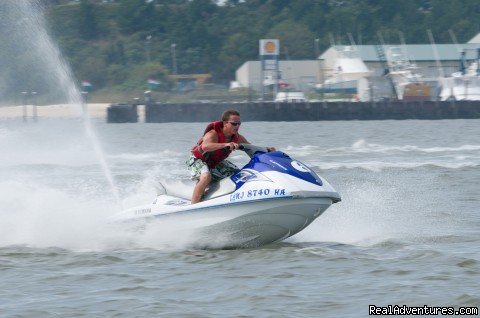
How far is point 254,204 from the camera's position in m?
11.8

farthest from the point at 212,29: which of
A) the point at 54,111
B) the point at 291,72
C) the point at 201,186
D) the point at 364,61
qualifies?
the point at 201,186

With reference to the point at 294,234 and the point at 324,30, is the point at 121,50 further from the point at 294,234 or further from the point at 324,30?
the point at 294,234

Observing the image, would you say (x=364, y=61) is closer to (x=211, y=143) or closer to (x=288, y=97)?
(x=288, y=97)

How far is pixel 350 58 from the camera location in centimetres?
Answer: 8388

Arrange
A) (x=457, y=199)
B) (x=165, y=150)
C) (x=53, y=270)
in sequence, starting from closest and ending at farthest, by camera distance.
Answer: (x=53, y=270) < (x=457, y=199) < (x=165, y=150)

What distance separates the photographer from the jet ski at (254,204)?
461 inches

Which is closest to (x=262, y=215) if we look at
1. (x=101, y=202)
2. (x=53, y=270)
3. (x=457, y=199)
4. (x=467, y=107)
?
(x=53, y=270)

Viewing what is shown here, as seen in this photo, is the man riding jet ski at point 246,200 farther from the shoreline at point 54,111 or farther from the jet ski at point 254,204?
the shoreline at point 54,111

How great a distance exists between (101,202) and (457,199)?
649cm

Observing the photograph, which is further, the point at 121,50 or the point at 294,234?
the point at 121,50

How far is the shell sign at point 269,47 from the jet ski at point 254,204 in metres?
63.0

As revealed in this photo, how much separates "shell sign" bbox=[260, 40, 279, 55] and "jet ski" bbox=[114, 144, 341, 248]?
63.0 m

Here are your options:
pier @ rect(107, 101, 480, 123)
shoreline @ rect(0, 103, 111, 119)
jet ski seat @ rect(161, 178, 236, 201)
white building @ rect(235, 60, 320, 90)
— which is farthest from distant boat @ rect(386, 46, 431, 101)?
jet ski seat @ rect(161, 178, 236, 201)

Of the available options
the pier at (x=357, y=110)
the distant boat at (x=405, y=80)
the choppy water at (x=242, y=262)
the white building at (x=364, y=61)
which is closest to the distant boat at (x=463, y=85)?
the distant boat at (x=405, y=80)
